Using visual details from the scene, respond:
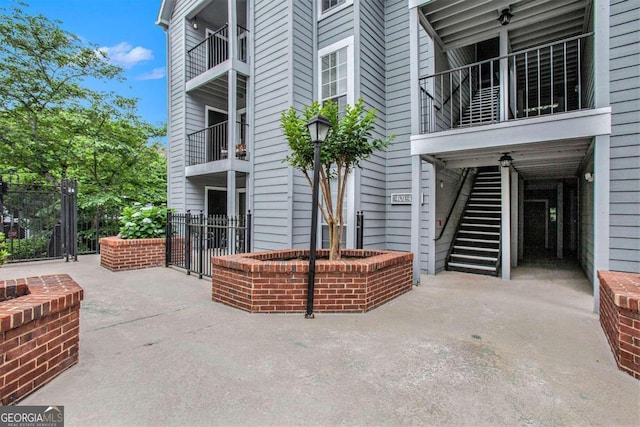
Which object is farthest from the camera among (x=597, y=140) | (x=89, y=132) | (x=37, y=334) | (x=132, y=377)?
(x=89, y=132)

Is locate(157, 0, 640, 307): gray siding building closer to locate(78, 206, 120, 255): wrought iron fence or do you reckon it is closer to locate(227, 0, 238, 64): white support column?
locate(227, 0, 238, 64): white support column

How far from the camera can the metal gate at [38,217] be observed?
7.51 meters

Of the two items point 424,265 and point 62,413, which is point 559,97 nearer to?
point 424,265

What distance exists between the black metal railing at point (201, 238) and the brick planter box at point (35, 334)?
2841 mm

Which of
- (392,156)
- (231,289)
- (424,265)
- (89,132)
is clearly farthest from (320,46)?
(89,132)

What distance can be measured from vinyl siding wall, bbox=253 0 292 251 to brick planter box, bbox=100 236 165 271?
7.35 feet

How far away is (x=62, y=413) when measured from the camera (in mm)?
1963

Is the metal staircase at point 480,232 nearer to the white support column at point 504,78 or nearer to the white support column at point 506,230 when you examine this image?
the white support column at point 506,230

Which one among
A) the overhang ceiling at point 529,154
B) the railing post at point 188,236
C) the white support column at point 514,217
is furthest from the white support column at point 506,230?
the railing post at point 188,236

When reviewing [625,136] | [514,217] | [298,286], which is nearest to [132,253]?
[298,286]

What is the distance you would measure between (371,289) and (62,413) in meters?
3.25

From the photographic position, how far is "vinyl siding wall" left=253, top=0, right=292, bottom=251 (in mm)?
7094

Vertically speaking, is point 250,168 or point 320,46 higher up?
point 320,46

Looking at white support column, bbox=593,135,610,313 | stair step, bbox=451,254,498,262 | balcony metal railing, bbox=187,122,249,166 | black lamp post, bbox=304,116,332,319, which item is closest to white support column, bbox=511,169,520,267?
stair step, bbox=451,254,498,262
